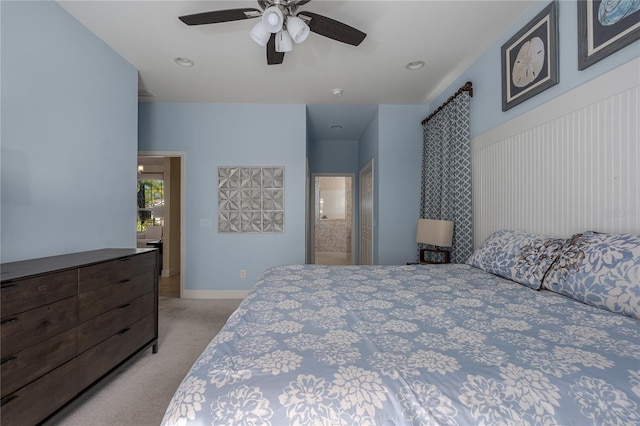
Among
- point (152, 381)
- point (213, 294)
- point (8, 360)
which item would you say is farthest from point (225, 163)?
point (8, 360)

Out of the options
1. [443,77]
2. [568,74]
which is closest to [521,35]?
[568,74]

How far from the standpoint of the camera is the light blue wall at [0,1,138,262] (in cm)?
166

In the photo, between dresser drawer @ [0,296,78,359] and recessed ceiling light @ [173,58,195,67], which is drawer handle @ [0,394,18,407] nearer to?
dresser drawer @ [0,296,78,359]

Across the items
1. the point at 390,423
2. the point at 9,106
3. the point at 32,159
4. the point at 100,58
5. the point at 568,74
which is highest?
the point at 100,58

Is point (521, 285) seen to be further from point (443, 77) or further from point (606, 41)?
point (443, 77)

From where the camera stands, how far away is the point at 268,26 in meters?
1.68

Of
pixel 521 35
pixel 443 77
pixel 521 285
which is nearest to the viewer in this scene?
pixel 521 285

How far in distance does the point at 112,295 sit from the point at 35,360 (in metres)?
0.52

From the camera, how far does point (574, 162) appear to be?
168cm

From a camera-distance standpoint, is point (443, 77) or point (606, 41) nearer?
point (606, 41)

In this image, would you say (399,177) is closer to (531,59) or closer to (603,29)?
(531,59)

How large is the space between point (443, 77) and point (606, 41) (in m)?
1.74

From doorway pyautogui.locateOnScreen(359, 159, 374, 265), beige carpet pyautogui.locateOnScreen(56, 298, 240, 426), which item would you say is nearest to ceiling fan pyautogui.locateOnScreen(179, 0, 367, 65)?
beige carpet pyautogui.locateOnScreen(56, 298, 240, 426)

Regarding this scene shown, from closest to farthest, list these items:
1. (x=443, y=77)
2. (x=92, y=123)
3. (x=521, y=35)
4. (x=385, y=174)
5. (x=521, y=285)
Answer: (x=521, y=285) → (x=521, y=35) → (x=92, y=123) → (x=443, y=77) → (x=385, y=174)
